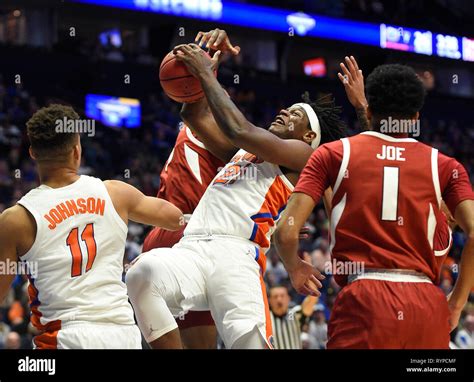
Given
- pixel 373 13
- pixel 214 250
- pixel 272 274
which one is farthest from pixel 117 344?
pixel 373 13

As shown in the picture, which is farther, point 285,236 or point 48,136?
point 48,136

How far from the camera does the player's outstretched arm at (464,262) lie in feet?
11.9

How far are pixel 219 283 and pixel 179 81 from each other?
4.01 feet

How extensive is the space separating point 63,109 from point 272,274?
8854 mm

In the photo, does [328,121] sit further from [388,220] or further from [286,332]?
[286,332]

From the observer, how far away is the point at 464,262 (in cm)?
370

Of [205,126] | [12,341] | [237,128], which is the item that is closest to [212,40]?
[205,126]

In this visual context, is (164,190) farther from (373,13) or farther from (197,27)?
(373,13)

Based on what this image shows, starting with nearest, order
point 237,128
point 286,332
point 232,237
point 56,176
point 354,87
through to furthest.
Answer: point 56,176, point 237,128, point 232,237, point 354,87, point 286,332

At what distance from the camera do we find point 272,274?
12.6m

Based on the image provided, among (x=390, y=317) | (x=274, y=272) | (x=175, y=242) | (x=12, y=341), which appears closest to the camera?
(x=390, y=317)

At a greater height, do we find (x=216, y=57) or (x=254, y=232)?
(x=216, y=57)

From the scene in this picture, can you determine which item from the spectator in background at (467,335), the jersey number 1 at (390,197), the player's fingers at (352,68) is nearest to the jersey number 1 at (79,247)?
the jersey number 1 at (390,197)

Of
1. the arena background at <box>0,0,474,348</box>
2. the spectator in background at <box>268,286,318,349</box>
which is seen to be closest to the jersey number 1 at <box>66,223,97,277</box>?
the spectator in background at <box>268,286,318,349</box>
